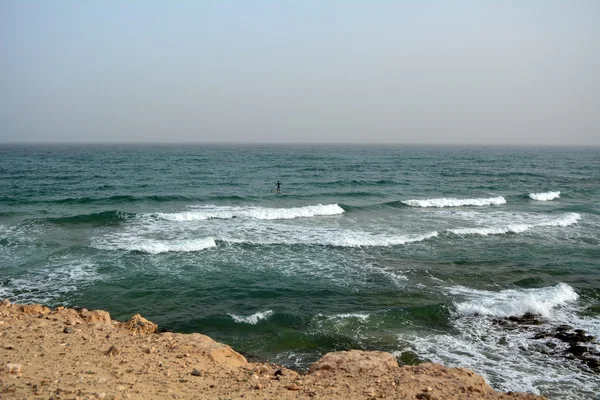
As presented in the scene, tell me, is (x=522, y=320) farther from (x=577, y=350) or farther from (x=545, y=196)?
(x=545, y=196)

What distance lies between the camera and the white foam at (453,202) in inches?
1318

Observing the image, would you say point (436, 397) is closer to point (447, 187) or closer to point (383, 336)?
point (383, 336)

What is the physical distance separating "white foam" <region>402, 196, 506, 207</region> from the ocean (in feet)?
0.94

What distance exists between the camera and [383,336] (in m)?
11.4

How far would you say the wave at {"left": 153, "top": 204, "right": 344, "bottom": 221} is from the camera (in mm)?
26844

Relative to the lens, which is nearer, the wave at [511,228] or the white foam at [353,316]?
the white foam at [353,316]

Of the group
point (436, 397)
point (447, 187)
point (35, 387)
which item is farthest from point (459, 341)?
point (447, 187)

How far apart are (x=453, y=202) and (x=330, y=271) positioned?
2136cm

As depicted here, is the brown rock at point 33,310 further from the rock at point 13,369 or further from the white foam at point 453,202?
the white foam at point 453,202

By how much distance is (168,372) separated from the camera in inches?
279

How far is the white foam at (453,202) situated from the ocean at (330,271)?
0.94ft

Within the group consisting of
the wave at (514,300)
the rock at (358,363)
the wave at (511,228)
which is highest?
the rock at (358,363)

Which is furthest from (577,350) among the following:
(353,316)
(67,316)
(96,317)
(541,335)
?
(67,316)

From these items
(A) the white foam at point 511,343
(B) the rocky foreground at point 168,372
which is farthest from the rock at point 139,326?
(A) the white foam at point 511,343
